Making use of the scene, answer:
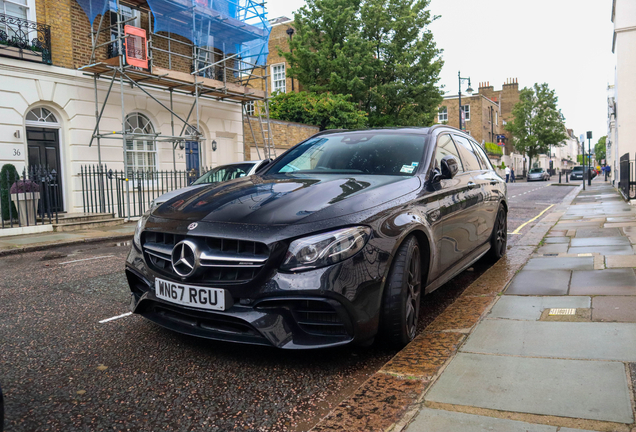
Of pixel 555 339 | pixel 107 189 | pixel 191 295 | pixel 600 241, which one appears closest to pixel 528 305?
pixel 555 339

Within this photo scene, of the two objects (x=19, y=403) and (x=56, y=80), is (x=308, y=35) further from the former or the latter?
(x=19, y=403)

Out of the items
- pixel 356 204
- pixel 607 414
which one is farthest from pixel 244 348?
pixel 607 414

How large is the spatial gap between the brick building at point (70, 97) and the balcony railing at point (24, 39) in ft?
0.08

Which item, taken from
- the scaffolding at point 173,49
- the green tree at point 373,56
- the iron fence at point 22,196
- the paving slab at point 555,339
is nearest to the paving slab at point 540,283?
the paving slab at point 555,339

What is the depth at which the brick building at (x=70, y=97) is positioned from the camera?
41.9 ft

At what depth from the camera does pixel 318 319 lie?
2.81 meters

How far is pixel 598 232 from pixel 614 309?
526 cm

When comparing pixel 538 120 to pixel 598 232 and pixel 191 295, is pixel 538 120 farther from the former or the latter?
pixel 191 295

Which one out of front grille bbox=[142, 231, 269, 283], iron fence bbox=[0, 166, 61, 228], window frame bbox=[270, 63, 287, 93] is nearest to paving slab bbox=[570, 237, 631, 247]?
front grille bbox=[142, 231, 269, 283]

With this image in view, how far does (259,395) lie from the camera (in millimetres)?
2676

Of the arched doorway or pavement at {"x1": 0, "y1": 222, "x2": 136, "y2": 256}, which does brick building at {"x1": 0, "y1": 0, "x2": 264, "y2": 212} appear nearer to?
the arched doorway

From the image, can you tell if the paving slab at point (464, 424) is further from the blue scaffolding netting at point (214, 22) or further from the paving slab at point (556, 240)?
the blue scaffolding netting at point (214, 22)

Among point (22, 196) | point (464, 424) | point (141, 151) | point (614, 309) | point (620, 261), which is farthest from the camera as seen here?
point (141, 151)

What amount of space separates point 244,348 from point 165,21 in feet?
49.8
